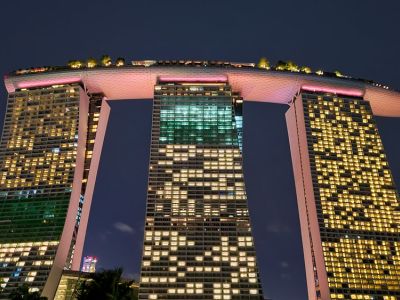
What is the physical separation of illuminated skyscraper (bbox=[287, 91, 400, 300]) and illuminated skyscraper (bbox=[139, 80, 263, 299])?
19.1 m

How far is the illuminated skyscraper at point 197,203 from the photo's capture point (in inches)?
5512

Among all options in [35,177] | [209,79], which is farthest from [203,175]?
[35,177]

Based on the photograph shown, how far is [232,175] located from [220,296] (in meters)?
36.0

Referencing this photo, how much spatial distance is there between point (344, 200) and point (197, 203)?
41553mm

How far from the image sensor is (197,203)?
152 meters

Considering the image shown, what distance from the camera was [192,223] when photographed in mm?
147875

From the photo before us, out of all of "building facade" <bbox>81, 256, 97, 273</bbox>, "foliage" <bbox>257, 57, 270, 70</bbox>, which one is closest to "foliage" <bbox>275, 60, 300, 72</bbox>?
"foliage" <bbox>257, 57, 270, 70</bbox>

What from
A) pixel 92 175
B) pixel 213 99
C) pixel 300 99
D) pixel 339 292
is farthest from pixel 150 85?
pixel 339 292

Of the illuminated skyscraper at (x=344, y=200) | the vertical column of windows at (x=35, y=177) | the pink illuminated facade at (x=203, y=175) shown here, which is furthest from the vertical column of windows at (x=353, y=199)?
the vertical column of windows at (x=35, y=177)

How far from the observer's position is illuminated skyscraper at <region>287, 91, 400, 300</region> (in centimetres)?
14088

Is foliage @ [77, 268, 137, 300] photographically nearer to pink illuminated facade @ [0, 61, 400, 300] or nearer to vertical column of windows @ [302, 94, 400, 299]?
pink illuminated facade @ [0, 61, 400, 300]

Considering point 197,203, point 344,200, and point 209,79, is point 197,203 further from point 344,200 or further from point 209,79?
point 209,79

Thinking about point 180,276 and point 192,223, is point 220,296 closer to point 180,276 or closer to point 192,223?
point 180,276

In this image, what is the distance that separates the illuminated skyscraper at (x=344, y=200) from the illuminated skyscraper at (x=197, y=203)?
19.1 m
